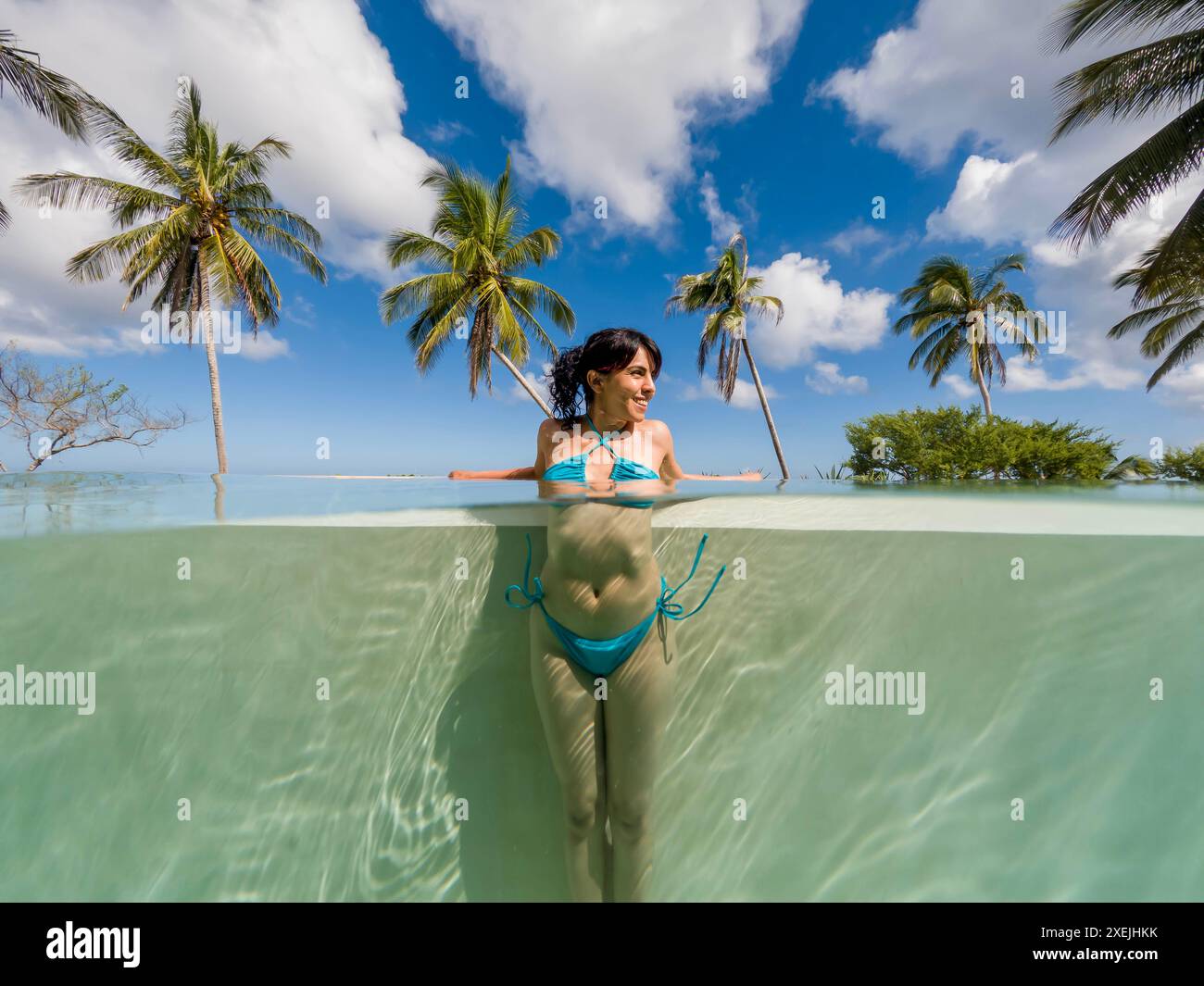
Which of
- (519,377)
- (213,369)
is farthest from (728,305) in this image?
(213,369)

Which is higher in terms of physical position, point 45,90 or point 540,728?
point 45,90

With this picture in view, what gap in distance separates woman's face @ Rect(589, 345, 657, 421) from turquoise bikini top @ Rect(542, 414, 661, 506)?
164mm

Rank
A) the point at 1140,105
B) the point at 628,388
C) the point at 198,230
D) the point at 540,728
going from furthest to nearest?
the point at 198,230 → the point at 1140,105 → the point at 540,728 → the point at 628,388

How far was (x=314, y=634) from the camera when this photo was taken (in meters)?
2.87

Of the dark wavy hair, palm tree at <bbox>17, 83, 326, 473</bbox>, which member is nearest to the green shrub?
the dark wavy hair

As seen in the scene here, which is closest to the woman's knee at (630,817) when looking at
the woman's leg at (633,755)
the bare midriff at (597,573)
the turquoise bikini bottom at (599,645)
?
the woman's leg at (633,755)

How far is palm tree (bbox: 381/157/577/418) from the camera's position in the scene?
15352 mm

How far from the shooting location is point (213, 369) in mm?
14891

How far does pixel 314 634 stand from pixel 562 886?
2.08 meters

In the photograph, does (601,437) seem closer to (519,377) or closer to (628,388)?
(628,388)

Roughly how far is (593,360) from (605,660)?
144 centimetres

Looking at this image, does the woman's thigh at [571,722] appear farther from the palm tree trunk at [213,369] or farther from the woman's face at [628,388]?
the palm tree trunk at [213,369]
